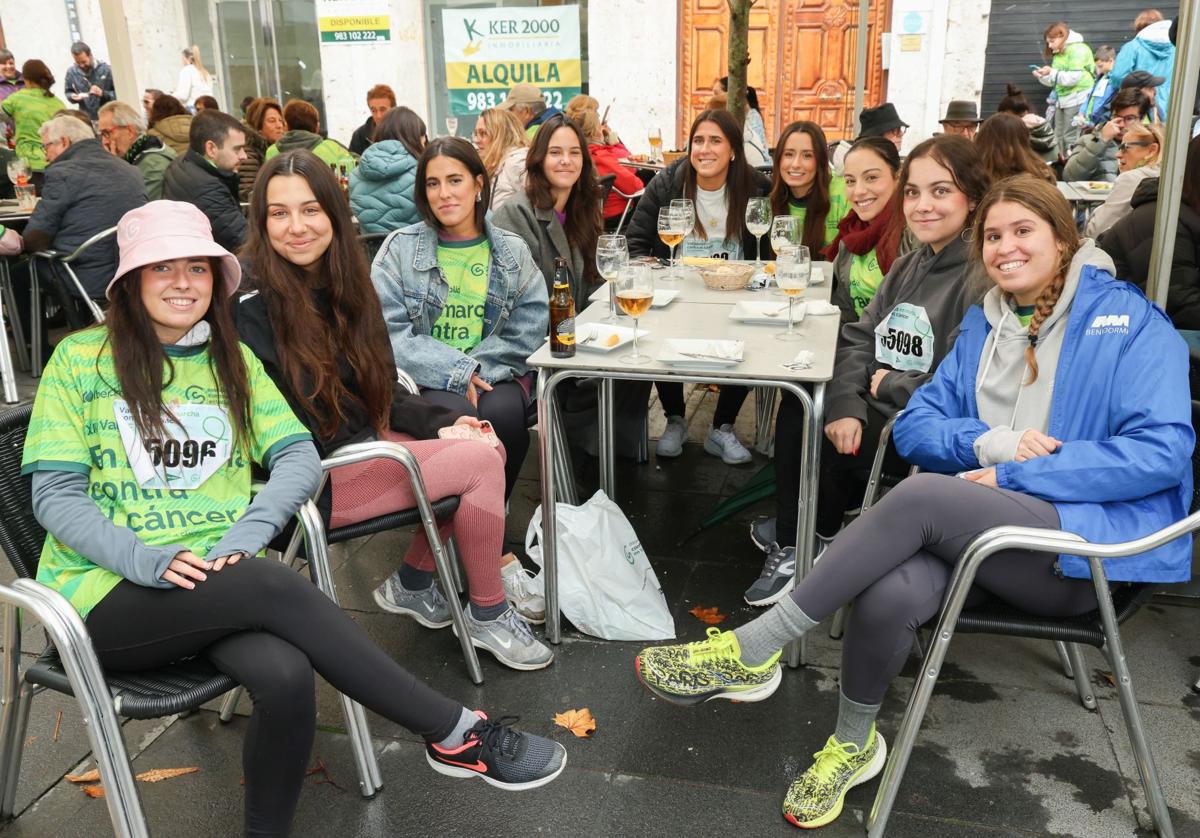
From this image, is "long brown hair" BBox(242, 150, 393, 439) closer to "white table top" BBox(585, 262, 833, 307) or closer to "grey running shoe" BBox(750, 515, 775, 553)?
"white table top" BBox(585, 262, 833, 307)

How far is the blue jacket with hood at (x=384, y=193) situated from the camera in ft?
17.0

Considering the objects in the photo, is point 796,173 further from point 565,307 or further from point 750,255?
point 565,307

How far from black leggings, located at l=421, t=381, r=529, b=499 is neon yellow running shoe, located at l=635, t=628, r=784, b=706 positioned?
1008 mm

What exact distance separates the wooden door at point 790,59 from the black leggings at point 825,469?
7849 millimetres

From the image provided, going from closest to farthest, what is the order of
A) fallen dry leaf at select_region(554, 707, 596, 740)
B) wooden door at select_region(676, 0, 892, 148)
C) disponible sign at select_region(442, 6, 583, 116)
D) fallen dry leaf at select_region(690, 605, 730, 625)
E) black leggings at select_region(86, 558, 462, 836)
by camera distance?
1. black leggings at select_region(86, 558, 462, 836)
2. fallen dry leaf at select_region(554, 707, 596, 740)
3. fallen dry leaf at select_region(690, 605, 730, 625)
4. wooden door at select_region(676, 0, 892, 148)
5. disponible sign at select_region(442, 6, 583, 116)

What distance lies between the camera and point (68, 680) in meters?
1.74

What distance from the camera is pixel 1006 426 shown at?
2.28 m

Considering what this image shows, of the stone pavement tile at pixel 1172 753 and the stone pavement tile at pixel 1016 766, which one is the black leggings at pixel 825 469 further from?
the stone pavement tile at pixel 1172 753

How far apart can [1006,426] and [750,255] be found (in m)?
2.19

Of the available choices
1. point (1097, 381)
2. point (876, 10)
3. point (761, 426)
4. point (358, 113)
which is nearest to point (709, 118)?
point (761, 426)

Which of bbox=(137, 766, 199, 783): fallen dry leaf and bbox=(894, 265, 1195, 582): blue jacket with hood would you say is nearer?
bbox=(894, 265, 1195, 582): blue jacket with hood

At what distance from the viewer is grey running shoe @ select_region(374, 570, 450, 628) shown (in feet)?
9.53

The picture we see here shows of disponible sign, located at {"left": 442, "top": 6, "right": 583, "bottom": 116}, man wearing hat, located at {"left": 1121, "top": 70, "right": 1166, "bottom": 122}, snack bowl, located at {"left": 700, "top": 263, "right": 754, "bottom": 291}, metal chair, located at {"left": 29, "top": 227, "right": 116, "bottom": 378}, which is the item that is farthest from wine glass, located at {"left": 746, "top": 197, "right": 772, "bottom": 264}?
disponible sign, located at {"left": 442, "top": 6, "right": 583, "bottom": 116}

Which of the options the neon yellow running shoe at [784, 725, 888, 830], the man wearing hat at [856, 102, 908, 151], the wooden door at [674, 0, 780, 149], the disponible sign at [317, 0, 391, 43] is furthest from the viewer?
the disponible sign at [317, 0, 391, 43]
